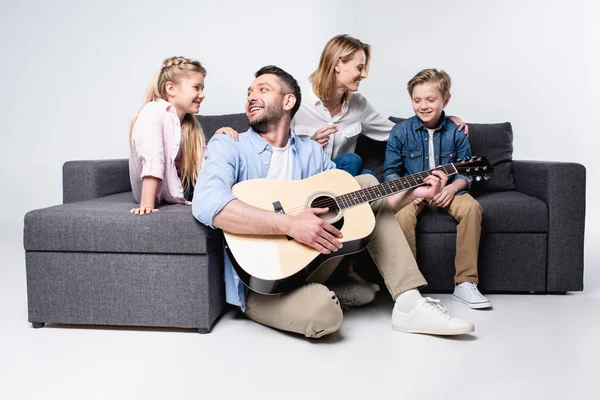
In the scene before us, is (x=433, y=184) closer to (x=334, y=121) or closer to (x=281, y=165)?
(x=281, y=165)

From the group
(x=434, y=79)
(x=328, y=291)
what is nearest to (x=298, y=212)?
(x=328, y=291)

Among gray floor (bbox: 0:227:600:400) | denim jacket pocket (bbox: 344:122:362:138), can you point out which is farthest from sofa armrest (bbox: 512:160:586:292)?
denim jacket pocket (bbox: 344:122:362:138)

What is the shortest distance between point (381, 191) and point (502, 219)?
79 cm

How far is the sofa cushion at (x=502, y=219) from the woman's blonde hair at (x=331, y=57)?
0.77 m

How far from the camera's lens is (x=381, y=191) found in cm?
210

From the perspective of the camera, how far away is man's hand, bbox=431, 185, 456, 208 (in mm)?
2543

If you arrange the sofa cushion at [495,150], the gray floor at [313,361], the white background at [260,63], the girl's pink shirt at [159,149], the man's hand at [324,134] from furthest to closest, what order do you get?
the white background at [260,63] → the sofa cushion at [495,150] → the man's hand at [324,134] → the girl's pink shirt at [159,149] → the gray floor at [313,361]

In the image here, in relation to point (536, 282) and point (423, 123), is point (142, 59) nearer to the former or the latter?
point (423, 123)

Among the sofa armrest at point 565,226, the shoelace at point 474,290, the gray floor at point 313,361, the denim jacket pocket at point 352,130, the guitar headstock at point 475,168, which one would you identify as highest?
the denim jacket pocket at point 352,130

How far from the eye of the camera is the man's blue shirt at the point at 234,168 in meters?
2.02

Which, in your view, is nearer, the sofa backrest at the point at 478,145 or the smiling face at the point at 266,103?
the smiling face at the point at 266,103

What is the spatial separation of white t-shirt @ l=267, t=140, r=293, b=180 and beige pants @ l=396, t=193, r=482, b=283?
0.56 metres

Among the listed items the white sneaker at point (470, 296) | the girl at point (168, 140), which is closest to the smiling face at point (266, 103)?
the girl at point (168, 140)

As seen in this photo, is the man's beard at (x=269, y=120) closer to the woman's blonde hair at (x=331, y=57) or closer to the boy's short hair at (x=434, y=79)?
the woman's blonde hair at (x=331, y=57)
